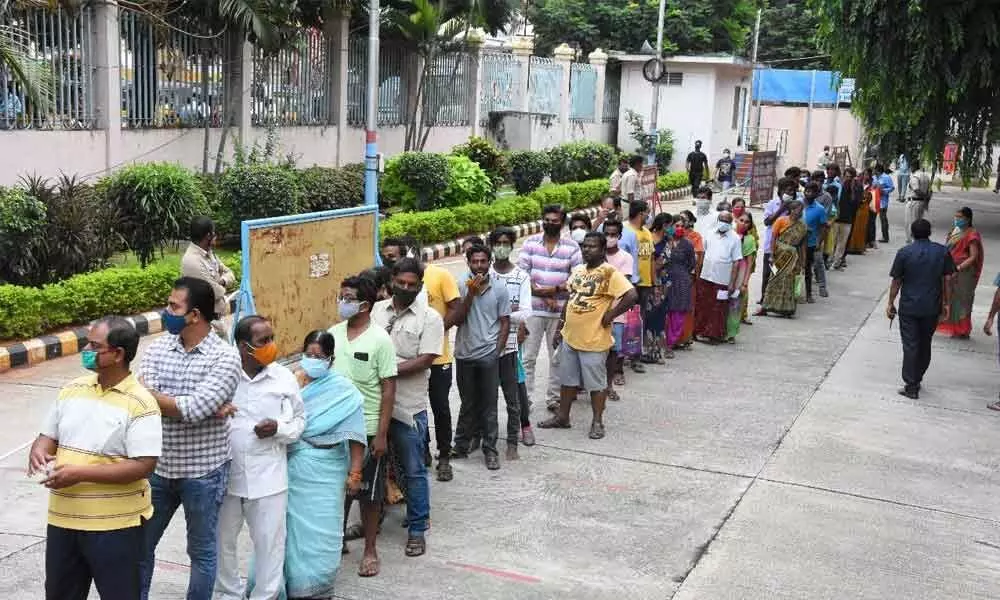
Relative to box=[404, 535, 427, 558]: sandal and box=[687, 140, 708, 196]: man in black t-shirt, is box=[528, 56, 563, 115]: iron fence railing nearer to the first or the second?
box=[687, 140, 708, 196]: man in black t-shirt

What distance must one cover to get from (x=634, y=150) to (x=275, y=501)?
30.9 metres

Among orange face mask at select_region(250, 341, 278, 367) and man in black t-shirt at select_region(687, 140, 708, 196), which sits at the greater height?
orange face mask at select_region(250, 341, 278, 367)

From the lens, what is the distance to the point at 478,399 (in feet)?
25.5

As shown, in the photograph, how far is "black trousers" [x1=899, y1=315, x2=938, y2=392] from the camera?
1043 centimetres

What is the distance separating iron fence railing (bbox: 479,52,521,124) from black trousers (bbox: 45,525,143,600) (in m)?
23.6

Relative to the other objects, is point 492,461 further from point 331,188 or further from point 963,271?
point 331,188

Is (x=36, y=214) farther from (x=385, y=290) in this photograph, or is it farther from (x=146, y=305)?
(x=385, y=290)

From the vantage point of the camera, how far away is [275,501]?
5.13 m

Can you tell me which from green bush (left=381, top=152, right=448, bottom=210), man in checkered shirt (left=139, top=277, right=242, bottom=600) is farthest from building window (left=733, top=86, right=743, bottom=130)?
man in checkered shirt (left=139, top=277, right=242, bottom=600)

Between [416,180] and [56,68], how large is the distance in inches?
253

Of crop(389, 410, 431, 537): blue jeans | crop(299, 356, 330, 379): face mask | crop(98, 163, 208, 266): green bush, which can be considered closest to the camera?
crop(299, 356, 330, 379): face mask

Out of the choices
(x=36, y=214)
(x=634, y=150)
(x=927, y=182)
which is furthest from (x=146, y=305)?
(x=634, y=150)

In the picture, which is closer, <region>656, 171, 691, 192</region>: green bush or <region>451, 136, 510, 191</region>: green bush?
<region>451, 136, 510, 191</region>: green bush

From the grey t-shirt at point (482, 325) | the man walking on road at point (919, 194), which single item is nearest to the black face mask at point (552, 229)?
the grey t-shirt at point (482, 325)
